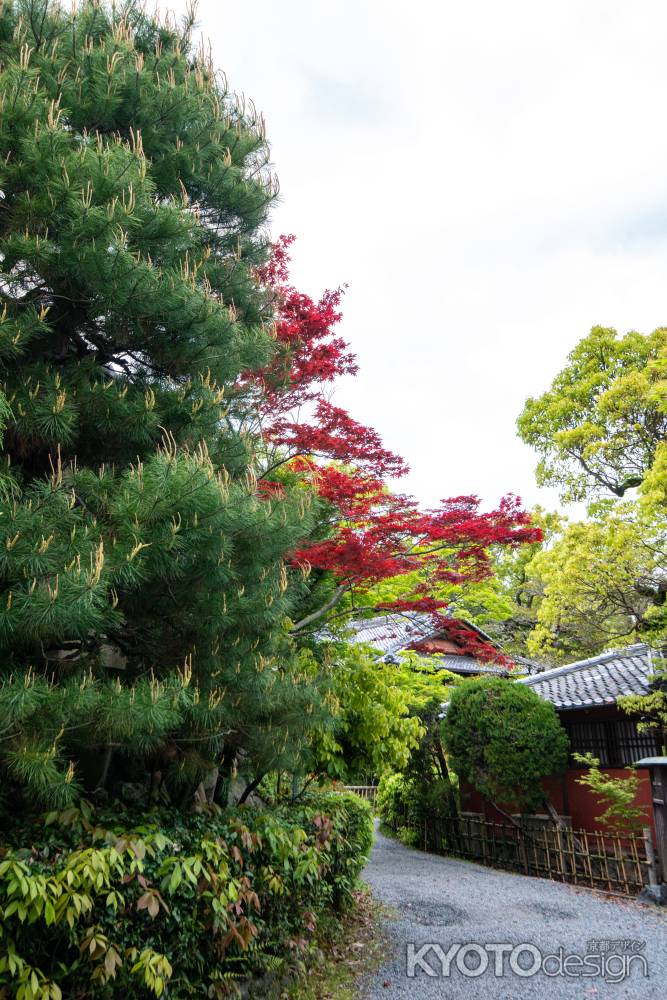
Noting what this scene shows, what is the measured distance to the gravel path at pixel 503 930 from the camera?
4.78 meters

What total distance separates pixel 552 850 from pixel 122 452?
28.1 feet

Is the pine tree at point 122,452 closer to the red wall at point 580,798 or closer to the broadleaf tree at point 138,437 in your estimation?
the broadleaf tree at point 138,437

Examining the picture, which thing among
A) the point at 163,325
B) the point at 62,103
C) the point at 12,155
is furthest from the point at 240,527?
the point at 62,103

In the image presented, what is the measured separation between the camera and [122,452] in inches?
192

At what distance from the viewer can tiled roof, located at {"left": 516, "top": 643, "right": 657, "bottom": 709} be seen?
1044 centimetres

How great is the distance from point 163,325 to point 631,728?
9.71m

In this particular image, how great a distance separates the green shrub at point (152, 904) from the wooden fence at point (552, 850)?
201 inches

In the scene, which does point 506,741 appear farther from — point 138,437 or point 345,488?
point 138,437

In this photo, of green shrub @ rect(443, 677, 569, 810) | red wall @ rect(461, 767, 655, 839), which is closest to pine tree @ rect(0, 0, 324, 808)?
green shrub @ rect(443, 677, 569, 810)

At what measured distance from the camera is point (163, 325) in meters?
4.78

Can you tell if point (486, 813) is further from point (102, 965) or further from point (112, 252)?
point (112, 252)

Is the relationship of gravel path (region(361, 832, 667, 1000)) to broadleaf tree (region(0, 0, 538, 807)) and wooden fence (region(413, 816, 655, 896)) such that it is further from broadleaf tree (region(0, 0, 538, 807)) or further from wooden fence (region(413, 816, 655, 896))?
broadleaf tree (region(0, 0, 538, 807))

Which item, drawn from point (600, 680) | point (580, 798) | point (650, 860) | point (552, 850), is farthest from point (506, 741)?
point (650, 860)

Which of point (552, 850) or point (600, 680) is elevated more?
point (600, 680)
